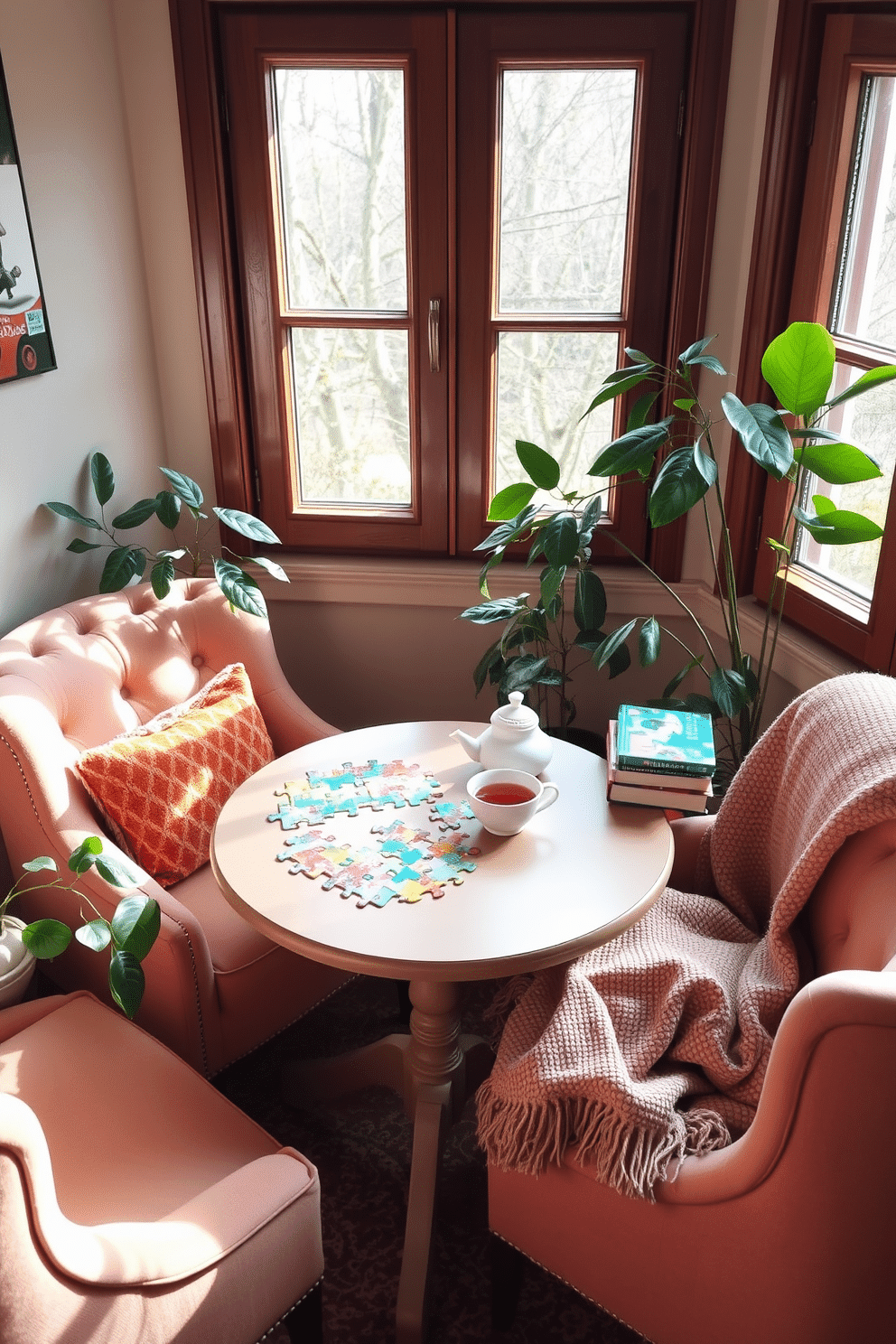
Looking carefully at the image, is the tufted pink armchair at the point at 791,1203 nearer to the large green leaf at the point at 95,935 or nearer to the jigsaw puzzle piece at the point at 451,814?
the jigsaw puzzle piece at the point at 451,814

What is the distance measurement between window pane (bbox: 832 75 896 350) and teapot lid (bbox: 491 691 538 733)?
1049mm

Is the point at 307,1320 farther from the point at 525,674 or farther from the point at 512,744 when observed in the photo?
the point at 525,674

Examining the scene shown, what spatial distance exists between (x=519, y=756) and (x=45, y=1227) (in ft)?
3.27

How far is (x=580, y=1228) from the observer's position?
4.88 ft

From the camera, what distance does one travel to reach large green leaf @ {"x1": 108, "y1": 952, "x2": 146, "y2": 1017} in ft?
5.32

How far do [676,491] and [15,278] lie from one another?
4.50 ft

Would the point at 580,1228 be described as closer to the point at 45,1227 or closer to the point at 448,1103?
the point at 448,1103

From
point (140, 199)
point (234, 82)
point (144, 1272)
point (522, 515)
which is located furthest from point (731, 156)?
point (144, 1272)

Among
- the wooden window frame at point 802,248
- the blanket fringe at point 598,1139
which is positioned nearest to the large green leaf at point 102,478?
the wooden window frame at point 802,248

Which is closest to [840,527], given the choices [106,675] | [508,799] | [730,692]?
[730,692]

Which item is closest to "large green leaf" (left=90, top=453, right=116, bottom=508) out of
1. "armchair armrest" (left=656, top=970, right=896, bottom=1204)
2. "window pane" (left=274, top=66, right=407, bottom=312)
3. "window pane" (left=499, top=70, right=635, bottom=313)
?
"window pane" (left=274, top=66, right=407, bottom=312)

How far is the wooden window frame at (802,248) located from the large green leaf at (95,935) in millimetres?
1541

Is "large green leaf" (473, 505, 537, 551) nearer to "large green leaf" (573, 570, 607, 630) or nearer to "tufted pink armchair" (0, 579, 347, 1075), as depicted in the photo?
"large green leaf" (573, 570, 607, 630)

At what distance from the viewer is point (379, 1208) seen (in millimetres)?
1906
